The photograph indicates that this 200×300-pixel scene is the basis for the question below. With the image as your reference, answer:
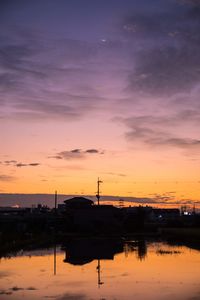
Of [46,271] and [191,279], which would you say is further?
[46,271]

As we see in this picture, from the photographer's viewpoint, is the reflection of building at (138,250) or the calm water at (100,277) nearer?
the calm water at (100,277)

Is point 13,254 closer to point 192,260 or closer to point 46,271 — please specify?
point 46,271

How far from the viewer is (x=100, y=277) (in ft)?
75.1

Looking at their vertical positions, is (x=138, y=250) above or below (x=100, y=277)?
above

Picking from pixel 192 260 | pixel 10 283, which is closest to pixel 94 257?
pixel 192 260

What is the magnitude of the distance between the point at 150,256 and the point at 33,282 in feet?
50.7

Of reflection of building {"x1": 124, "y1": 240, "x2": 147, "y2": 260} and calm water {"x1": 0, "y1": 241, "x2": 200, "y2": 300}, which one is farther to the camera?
reflection of building {"x1": 124, "y1": 240, "x2": 147, "y2": 260}

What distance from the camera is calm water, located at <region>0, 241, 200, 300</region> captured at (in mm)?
18016

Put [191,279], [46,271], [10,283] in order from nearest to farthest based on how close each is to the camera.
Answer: [10,283], [191,279], [46,271]

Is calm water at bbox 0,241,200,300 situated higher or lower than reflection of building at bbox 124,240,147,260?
lower

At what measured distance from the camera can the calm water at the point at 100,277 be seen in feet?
59.1

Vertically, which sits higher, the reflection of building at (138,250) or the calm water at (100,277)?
the reflection of building at (138,250)

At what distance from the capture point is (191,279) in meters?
22.7

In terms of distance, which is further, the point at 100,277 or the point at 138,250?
the point at 138,250
